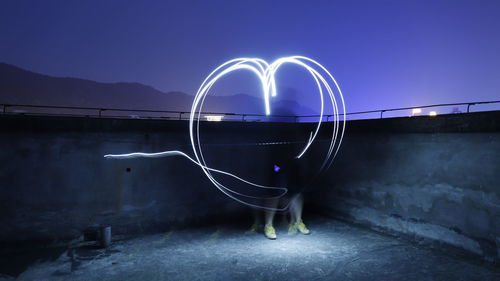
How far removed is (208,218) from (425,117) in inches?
245

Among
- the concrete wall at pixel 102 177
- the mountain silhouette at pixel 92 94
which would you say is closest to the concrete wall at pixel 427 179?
the concrete wall at pixel 102 177

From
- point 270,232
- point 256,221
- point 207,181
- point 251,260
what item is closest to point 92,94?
point 207,181

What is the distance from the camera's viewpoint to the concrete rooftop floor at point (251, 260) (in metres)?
5.15

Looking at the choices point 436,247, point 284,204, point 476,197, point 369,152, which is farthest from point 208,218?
point 476,197

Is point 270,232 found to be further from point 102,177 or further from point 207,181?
point 102,177

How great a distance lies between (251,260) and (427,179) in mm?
4463

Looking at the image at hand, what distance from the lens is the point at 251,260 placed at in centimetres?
579

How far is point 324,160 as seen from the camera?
955 centimetres

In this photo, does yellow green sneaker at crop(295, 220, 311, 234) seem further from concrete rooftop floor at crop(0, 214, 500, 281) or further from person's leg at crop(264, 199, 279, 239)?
person's leg at crop(264, 199, 279, 239)

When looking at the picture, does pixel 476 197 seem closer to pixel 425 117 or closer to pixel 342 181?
pixel 425 117

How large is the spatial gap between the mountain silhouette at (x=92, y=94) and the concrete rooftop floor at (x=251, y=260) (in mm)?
73361

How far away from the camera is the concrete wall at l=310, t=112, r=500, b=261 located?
580 cm

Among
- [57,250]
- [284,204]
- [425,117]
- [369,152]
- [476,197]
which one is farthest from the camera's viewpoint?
[284,204]

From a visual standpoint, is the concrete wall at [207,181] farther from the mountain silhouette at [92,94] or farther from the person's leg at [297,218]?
the mountain silhouette at [92,94]
